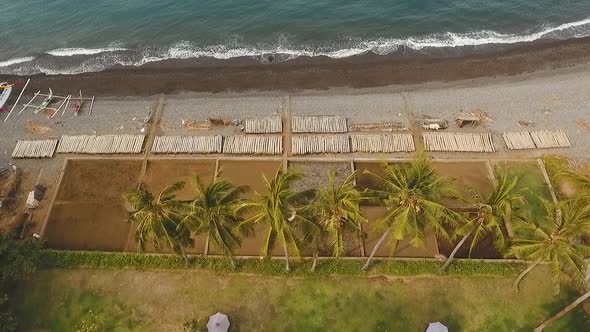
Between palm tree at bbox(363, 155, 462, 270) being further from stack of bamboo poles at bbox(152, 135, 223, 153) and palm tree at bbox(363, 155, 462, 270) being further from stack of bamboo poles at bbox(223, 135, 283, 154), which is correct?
stack of bamboo poles at bbox(152, 135, 223, 153)

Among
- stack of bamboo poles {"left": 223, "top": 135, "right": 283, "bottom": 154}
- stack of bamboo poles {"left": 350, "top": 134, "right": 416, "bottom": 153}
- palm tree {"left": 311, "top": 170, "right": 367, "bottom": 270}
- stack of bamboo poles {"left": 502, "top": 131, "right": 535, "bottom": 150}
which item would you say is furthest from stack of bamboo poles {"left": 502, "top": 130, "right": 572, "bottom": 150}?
palm tree {"left": 311, "top": 170, "right": 367, "bottom": 270}

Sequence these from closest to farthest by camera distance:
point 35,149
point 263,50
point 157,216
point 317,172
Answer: point 157,216 < point 317,172 < point 35,149 < point 263,50

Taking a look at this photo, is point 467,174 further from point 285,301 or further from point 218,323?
point 218,323

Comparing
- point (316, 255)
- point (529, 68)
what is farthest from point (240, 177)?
point (529, 68)

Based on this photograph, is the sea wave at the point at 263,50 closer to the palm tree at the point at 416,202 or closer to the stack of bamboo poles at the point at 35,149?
the stack of bamboo poles at the point at 35,149

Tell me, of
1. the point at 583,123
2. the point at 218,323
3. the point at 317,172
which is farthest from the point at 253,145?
the point at 583,123

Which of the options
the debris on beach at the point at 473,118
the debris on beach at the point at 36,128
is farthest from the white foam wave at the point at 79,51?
the debris on beach at the point at 473,118
